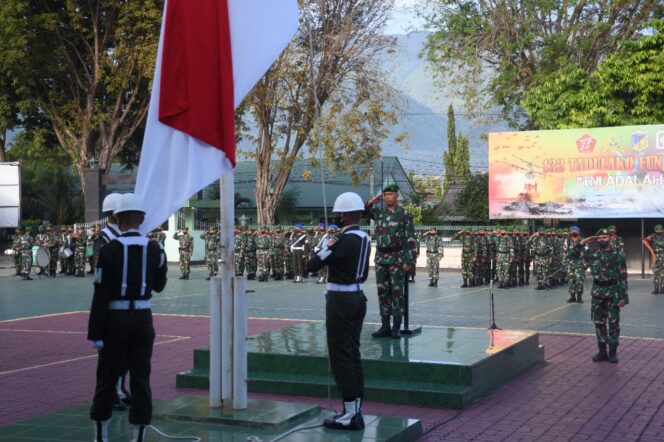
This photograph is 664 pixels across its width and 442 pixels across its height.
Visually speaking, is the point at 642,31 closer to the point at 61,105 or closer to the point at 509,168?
the point at 509,168

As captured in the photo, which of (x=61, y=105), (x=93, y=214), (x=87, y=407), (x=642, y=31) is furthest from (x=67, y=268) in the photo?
(x=87, y=407)

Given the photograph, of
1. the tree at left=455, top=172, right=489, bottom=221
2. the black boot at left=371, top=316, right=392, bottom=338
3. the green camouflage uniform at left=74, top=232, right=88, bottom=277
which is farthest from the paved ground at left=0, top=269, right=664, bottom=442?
the tree at left=455, top=172, right=489, bottom=221

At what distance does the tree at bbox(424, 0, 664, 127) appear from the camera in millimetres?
32406

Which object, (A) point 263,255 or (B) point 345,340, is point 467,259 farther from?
(B) point 345,340

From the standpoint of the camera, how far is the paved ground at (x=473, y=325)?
806cm

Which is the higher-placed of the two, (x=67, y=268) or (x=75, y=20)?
(x=75, y=20)

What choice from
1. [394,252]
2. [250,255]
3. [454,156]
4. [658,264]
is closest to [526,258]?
[658,264]

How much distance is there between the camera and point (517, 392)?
373 inches

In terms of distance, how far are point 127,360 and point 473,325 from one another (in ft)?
30.9

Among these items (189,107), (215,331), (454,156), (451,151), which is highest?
(451,151)

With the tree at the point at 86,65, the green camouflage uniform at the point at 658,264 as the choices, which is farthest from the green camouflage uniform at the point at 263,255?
the green camouflage uniform at the point at 658,264

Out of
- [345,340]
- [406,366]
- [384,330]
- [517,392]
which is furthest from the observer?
[384,330]

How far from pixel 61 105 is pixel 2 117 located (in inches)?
101

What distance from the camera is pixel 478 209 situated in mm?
47938
